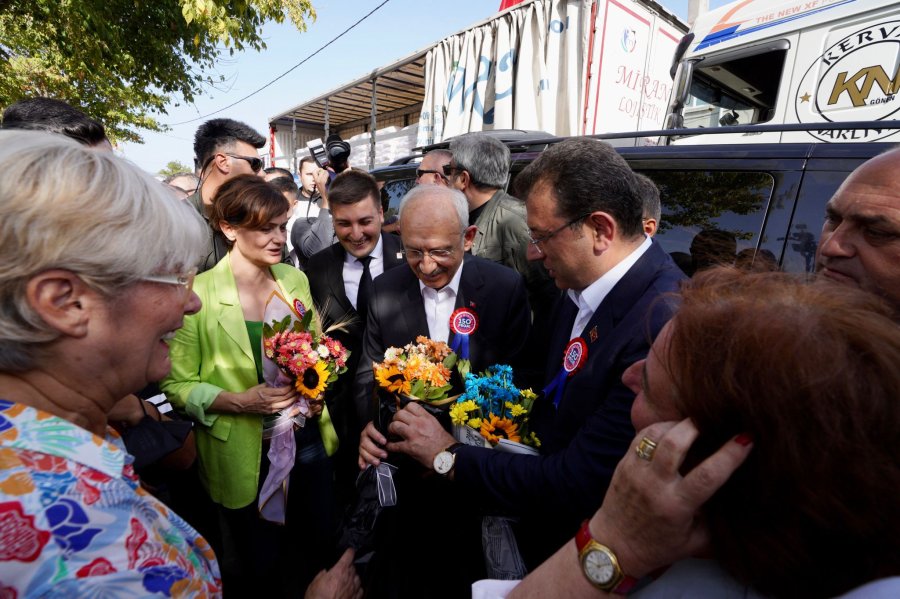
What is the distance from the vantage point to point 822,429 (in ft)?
2.22

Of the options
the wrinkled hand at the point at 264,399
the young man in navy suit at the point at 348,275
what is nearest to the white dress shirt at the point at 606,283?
the wrinkled hand at the point at 264,399

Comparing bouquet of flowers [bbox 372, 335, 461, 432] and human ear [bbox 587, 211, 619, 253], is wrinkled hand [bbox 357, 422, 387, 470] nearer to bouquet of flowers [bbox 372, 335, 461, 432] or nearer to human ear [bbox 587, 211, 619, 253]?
bouquet of flowers [bbox 372, 335, 461, 432]

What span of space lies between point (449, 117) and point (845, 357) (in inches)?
286

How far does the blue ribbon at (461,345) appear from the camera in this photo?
2236 millimetres

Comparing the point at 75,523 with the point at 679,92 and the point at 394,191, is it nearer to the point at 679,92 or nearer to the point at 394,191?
the point at 394,191

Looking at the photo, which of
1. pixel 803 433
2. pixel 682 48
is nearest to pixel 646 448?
pixel 803 433

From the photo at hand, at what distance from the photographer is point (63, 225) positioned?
0.88m

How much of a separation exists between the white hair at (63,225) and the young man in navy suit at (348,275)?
189cm

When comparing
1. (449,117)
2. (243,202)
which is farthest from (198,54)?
(243,202)

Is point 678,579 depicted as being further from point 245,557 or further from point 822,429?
point 245,557

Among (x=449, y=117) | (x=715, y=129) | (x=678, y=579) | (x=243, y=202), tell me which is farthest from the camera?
(x=449, y=117)

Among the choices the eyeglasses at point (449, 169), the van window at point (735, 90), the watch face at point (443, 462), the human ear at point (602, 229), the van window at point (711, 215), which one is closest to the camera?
the watch face at point (443, 462)

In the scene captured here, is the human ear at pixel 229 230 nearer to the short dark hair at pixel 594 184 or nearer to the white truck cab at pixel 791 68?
the short dark hair at pixel 594 184

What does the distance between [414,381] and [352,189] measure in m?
1.84
